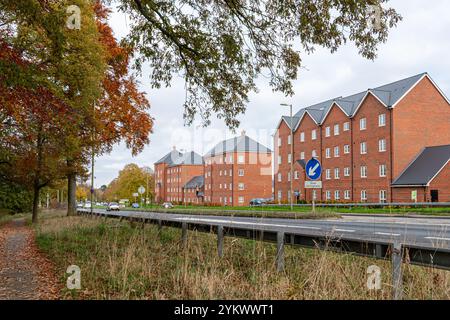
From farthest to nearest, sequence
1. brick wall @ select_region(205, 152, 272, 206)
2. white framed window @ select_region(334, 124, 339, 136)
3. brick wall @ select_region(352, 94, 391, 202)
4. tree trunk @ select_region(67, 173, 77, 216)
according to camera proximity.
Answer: brick wall @ select_region(205, 152, 272, 206)
white framed window @ select_region(334, 124, 339, 136)
brick wall @ select_region(352, 94, 391, 202)
tree trunk @ select_region(67, 173, 77, 216)

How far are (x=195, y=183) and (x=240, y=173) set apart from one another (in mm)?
18136

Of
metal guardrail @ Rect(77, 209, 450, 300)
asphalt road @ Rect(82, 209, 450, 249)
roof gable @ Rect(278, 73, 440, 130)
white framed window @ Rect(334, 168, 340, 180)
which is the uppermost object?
roof gable @ Rect(278, 73, 440, 130)

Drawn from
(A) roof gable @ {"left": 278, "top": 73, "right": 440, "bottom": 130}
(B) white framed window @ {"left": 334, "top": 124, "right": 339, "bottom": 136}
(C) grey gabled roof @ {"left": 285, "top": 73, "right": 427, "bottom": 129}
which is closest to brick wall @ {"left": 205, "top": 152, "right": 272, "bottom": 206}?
(C) grey gabled roof @ {"left": 285, "top": 73, "right": 427, "bottom": 129}

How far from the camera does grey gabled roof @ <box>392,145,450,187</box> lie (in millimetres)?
35750

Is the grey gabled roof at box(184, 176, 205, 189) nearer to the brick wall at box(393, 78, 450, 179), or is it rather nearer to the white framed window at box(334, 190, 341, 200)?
the white framed window at box(334, 190, 341, 200)

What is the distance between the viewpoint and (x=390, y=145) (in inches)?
1571

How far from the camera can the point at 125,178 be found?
94.2 m

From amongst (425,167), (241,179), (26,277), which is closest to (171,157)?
(241,179)

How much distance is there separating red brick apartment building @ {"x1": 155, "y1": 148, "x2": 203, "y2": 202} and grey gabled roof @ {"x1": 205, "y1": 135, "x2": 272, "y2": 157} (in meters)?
19.2

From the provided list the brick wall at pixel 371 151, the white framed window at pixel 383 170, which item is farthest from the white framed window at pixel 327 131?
the white framed window at pixel 383 170
